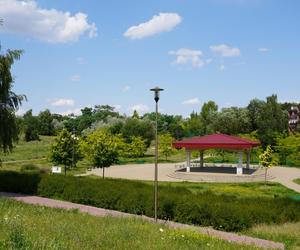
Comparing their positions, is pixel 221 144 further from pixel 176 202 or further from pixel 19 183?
pixel 176 202

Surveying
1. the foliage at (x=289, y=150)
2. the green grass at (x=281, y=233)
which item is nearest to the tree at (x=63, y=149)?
the foliage at (x=289, y=150)

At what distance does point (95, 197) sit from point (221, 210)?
6639 millimetres

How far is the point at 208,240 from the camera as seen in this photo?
9898 mm

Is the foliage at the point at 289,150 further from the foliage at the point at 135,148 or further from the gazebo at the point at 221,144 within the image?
the foliage at the point at 135,148

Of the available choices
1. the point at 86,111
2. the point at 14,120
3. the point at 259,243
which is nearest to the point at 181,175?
the point at 14,120

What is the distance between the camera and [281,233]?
13375 millimetres

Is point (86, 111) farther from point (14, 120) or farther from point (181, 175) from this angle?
point (14, 120)

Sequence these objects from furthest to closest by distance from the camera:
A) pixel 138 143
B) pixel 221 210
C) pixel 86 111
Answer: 1. pixel 86 111
2. pixel 138 143
3. pixel 221 210

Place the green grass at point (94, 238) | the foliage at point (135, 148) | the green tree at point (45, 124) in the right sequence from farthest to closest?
1. the green tree at point (45, 124)
2. the foliage at point (135, 148)
3. the green grass at point (94, 238)

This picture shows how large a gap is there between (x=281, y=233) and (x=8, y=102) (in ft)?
50.9

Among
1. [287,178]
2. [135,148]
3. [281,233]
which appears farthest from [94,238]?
[135,148]

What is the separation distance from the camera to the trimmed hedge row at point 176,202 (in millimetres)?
15492

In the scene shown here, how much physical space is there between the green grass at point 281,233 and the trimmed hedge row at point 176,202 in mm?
748

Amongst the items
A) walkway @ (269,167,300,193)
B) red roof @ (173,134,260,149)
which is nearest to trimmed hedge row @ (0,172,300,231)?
walkway @ (269,167,300,193)
